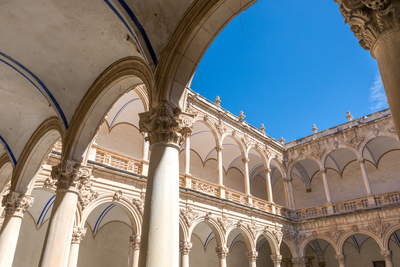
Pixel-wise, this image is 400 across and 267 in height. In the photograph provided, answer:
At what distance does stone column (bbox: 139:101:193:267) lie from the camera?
3.18 m

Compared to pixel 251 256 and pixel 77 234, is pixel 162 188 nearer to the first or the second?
pixel 77 234

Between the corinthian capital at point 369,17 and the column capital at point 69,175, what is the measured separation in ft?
17.7

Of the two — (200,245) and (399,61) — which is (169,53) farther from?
(200,245)

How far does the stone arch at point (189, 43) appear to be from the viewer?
4.10m

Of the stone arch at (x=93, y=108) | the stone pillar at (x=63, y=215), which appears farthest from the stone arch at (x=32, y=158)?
the stone pillar at (x=63, y=215)

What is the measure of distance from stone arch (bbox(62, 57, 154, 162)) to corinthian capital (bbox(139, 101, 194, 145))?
1961 mm

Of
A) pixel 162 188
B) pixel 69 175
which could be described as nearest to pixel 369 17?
pixel 162 188

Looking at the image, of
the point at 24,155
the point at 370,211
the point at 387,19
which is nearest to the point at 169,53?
the point at 387,19

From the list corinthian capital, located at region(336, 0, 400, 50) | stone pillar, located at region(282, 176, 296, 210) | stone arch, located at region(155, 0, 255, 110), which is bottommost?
corinthian capital, located at region(336, 0, 400, 50)

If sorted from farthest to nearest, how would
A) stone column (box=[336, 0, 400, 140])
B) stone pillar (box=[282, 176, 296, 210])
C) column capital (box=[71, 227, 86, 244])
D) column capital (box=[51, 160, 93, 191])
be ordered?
stone pillar (box=[282, 176, 296, 210]), column capital (box=[71, 227, 86, 244]), column capital (box=[51, 160, 93, 191]), stone column (box=[336, 0, 400, 140])

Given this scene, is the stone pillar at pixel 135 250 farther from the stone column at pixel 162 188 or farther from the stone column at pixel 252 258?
the stone column at pixel 162 188

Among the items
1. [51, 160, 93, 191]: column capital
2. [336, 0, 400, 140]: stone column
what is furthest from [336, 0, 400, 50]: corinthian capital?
[51, 160, 93, 191]: column capital

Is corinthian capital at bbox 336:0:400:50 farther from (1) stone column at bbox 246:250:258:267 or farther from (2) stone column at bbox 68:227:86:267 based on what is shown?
(1) stone column at bbox 246:250:258:267

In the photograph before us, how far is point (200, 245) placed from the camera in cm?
1678
